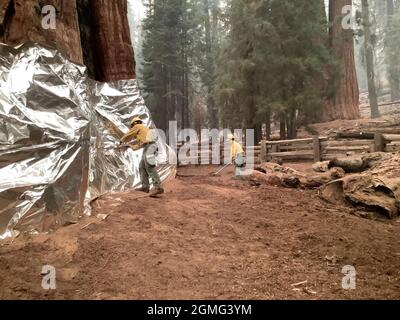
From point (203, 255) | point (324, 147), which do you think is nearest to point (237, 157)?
point (324, 147)

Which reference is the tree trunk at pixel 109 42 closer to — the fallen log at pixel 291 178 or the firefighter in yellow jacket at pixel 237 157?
the firefighter in yellow jacket at pixel 237 157

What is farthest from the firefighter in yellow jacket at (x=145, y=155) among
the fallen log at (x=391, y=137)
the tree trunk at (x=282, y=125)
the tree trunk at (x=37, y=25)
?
the tree trunk at (x=282, y=125)

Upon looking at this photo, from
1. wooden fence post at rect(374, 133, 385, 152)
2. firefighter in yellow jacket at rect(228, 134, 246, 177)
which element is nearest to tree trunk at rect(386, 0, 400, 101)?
wooden fence post at rect(374, 133, 385, 152)

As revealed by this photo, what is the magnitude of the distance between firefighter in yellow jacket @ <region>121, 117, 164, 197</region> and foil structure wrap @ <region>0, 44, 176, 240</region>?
1.96 feet

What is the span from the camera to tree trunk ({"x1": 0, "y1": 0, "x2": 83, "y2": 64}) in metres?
6.60

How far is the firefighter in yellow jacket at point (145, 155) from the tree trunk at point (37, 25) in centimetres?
189

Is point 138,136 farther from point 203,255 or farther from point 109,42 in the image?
point 203,255

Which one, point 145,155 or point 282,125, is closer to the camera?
point 145,155

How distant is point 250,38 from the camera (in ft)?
54.8

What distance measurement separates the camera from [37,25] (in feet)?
22.9

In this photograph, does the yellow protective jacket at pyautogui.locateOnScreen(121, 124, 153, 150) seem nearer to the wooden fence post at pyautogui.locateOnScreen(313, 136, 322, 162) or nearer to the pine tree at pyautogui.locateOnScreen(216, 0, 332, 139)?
the wooden fence post at pyautogui.locateOnScreen(313, 136, 322, 162)

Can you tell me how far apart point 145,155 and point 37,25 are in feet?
10.7

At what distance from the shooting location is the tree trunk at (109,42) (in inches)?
404
